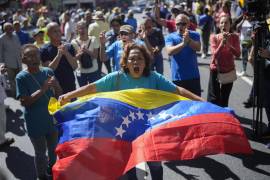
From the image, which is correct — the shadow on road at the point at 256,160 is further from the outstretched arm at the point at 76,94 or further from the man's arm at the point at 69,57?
the man's arm at the point at 69,57

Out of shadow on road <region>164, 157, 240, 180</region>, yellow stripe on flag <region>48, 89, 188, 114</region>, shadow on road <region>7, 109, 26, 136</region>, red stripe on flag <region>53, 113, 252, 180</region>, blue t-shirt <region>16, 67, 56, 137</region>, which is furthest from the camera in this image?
shadow on road <region>7, 109, 26, 136</region>

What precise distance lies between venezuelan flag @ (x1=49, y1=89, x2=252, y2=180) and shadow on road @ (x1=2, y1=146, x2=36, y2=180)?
6.23 feet

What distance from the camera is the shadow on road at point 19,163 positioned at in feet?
18.8

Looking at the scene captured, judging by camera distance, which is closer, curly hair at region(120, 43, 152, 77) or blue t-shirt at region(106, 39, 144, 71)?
curly hair at region(120, 43, 152, 77)

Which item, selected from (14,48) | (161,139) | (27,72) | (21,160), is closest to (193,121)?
(161,139)

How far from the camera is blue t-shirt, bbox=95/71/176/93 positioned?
14.2 ft

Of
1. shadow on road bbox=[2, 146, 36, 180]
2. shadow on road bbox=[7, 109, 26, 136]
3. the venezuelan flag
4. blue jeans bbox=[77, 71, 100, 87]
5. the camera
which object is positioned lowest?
shadow on road bbox=[7, 109, 26, 136]

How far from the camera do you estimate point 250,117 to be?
7398mm

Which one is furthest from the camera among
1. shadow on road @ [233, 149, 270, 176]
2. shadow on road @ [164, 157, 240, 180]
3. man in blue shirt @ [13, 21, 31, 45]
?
man in blue shirt @ [13, 21, 31, 45]

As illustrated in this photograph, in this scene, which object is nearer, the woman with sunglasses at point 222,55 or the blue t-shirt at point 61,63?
the blue t-shirt at point 61,63

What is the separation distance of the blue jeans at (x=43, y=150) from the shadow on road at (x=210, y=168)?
1576mm

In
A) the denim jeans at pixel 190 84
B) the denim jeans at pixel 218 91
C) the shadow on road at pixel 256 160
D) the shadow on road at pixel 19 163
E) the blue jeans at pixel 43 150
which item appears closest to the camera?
the blue jeans at pixel 43 150

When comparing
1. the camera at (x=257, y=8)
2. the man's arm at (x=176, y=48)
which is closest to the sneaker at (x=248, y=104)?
the camera at (x=257, y=8)

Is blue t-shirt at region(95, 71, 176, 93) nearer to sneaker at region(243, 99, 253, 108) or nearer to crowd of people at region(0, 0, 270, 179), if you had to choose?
crowd of people at region(0, 0, 270, 179)
